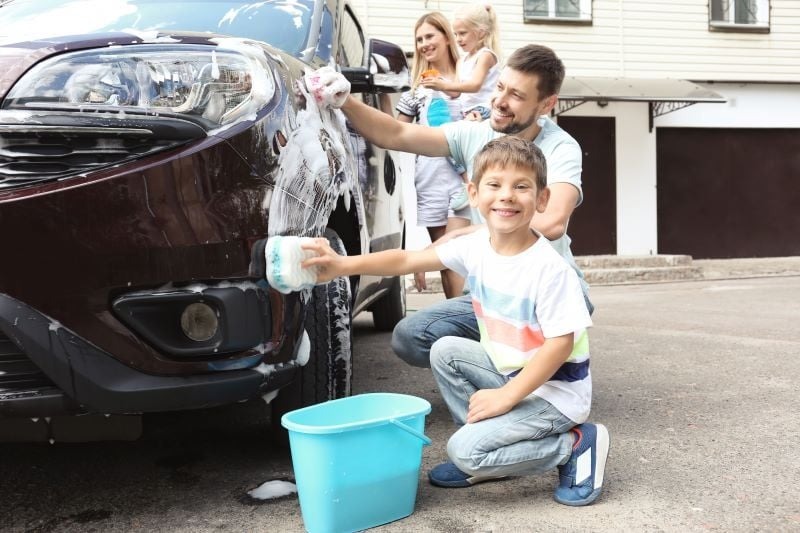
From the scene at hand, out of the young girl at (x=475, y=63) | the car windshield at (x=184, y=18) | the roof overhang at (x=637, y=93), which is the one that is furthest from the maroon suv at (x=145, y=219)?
the roof overhang at (x=637, y=93)

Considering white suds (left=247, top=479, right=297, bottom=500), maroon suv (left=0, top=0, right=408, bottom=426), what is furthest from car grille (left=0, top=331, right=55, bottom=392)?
white suds (left=247, top=479, right=297, bottom=500)

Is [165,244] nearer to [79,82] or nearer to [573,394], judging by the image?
[79,82]

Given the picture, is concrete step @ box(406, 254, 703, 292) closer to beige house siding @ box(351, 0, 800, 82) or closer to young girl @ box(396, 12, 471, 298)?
beige house siding @ box(351, 0, 800, 82)

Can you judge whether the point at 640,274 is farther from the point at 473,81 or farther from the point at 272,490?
the point at 272,490

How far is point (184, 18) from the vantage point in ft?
9.34

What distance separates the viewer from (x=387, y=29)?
1134 centimetres

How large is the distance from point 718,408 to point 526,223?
1454 mm

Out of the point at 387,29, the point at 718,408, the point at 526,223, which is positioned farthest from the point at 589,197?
the point at 526,223

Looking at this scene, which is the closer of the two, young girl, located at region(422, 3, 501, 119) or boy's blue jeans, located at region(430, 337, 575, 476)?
boy's blue jeans, located at region(430, 337, 575, 476)

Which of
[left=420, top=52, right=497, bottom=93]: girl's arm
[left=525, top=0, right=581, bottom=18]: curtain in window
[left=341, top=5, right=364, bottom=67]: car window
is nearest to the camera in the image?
[left=341, top=5, right=364, bottom=67]: car window

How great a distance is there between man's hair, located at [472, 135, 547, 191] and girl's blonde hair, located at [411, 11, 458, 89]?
1.96 m

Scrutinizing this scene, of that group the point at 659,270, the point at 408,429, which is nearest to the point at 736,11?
the point at 659,270

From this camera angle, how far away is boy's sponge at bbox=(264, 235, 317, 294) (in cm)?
195

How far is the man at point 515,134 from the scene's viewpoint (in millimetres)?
2676
